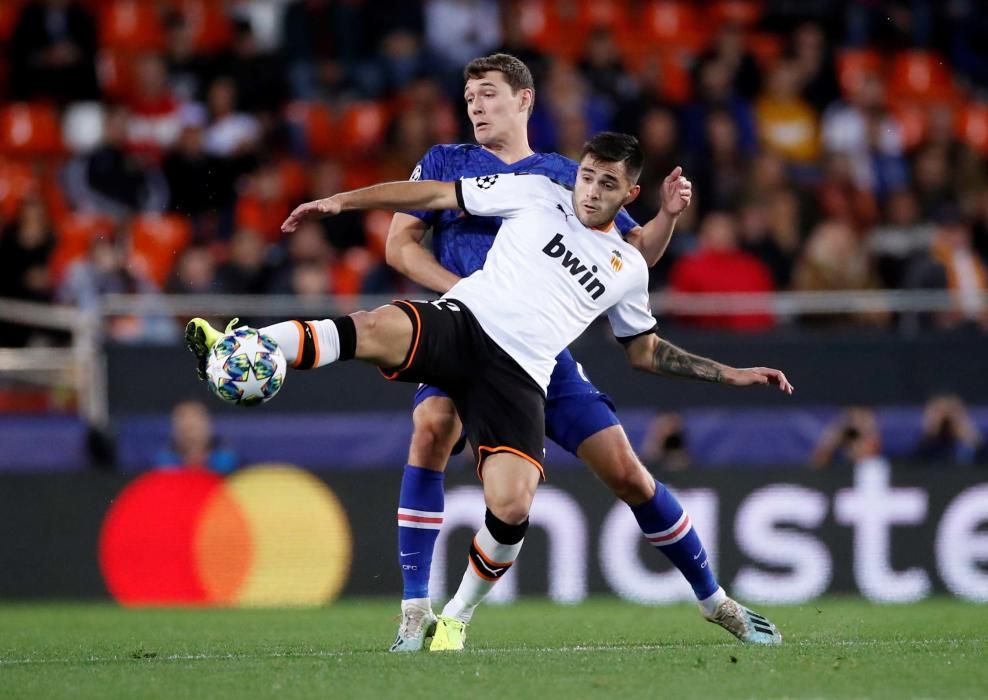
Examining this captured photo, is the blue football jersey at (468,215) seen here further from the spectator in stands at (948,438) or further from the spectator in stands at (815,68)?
the spectator in stands at (815,68)

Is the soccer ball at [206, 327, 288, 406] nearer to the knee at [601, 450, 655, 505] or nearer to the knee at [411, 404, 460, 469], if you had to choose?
the knee at [411, 404, 460, 469]

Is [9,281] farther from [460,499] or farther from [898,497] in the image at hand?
[898,497]

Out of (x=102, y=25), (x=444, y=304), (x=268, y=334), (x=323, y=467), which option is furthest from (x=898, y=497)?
(x=102, y=25)

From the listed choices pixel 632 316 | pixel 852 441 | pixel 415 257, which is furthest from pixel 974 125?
pixel 415 257

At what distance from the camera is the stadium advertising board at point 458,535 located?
11.6 metres

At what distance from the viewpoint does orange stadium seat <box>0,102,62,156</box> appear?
591 inches

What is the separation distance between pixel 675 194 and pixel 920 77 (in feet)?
36.2

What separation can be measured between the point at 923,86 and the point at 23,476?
10111 millimetres

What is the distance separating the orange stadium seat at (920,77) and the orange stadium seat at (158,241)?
7549 mm

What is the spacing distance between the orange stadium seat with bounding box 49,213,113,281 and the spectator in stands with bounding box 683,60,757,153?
5121 mm

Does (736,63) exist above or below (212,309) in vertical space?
above

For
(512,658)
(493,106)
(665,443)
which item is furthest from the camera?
(665,443)

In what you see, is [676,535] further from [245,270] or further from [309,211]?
[245,270]

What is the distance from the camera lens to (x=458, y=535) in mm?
11633
